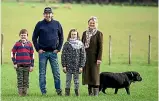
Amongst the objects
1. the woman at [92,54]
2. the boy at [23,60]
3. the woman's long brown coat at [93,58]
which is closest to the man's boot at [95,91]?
the woman at [92,54]

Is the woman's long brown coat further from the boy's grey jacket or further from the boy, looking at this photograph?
the boy

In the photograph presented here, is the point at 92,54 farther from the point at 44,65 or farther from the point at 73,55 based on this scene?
the point at 44,65

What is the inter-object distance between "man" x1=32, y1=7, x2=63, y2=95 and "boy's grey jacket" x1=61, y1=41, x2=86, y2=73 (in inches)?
15.6

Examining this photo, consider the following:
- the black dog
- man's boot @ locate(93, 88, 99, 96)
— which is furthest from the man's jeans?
the black dog

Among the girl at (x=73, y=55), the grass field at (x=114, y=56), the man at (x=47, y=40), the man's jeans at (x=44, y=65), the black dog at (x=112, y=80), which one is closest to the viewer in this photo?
the girl at (x=73, y=55)

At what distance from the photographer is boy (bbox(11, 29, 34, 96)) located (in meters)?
14.5

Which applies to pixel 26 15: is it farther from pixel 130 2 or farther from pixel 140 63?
pixel 130 2

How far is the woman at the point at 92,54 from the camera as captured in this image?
1465 cm

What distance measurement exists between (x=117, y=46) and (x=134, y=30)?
13.1 m

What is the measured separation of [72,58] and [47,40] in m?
0.80

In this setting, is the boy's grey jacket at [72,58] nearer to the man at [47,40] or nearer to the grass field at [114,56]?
the man at [47,40]

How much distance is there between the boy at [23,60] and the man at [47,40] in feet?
1.13

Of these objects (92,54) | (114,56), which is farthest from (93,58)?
(114,56)

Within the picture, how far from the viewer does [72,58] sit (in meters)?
14.5
